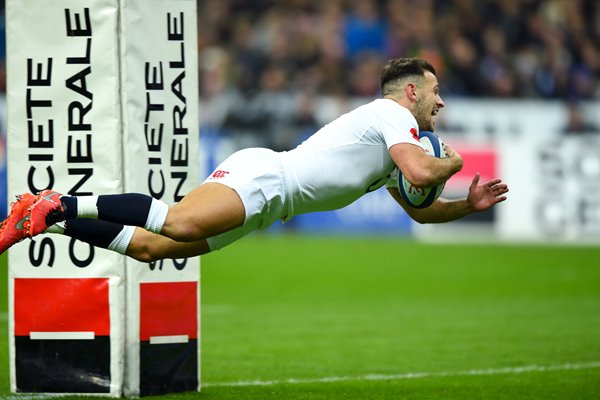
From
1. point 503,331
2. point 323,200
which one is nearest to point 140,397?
point 323,200

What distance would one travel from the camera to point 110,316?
6.62m

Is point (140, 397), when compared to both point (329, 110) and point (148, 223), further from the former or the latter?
point (329, 110)

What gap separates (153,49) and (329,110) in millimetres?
14485

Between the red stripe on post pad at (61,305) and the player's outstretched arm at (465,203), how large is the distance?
2.01 metres

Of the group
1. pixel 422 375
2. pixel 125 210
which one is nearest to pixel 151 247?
pixel 125 210

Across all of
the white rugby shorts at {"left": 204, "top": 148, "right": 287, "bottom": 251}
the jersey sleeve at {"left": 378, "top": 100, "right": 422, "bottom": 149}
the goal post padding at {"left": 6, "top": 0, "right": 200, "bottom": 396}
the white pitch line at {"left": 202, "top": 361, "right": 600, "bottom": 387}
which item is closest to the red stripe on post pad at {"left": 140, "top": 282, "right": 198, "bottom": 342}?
the goal post padding at {"left": 6, "top": 0, "right": 200, "bottom": 396}

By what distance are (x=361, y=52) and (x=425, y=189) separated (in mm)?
17448

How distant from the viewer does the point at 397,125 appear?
6.22m

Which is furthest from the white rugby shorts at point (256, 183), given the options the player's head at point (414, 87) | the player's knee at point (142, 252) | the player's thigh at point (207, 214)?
the player's head at point (414, 87)

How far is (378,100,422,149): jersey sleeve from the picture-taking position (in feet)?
20.2

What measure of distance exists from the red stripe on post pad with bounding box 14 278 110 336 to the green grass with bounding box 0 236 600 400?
655 mm

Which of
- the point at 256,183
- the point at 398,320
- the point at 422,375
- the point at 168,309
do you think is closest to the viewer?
the point at 256,183

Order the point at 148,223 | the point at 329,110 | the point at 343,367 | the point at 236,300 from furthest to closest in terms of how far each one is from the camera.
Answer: the point at 329,110 < the point at 236,300 < the point at 343,367 < the point at 148,223

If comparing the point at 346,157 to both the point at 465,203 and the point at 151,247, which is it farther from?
the point at 151,247
